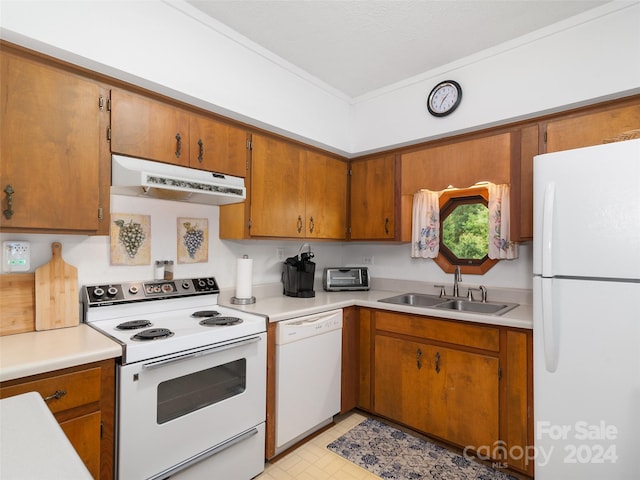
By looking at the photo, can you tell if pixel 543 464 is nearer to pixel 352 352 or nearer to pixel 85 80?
pixel 352 352

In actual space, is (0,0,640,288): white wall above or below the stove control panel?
above

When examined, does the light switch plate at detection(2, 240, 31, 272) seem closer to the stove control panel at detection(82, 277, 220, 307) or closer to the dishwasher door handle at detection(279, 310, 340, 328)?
the stove control panel at detection(82, 277, 220, 307)

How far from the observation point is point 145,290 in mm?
2064

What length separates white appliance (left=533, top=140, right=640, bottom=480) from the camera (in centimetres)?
152

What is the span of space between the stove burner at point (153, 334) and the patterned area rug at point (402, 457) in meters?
1.37

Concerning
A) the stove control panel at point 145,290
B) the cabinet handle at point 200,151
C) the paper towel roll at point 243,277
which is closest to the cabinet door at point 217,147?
the cabinet handle at point 200,151

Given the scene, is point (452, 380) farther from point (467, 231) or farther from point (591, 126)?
point (591, 126)

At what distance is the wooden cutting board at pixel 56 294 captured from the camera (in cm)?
169

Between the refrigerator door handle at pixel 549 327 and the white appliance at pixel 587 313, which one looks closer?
the white appliance at pixel 587 313

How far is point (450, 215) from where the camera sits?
3.06m

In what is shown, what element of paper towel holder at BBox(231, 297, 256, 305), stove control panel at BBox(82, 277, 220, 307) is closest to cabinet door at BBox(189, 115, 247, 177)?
stove control panel at BBox(82, 277, 220, 307)

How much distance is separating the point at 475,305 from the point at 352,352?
101cm

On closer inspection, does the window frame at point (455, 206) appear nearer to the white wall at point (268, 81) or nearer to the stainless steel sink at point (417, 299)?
the white wall at point (268, 81)

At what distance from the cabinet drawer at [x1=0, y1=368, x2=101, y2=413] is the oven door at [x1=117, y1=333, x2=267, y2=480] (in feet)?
0.31
